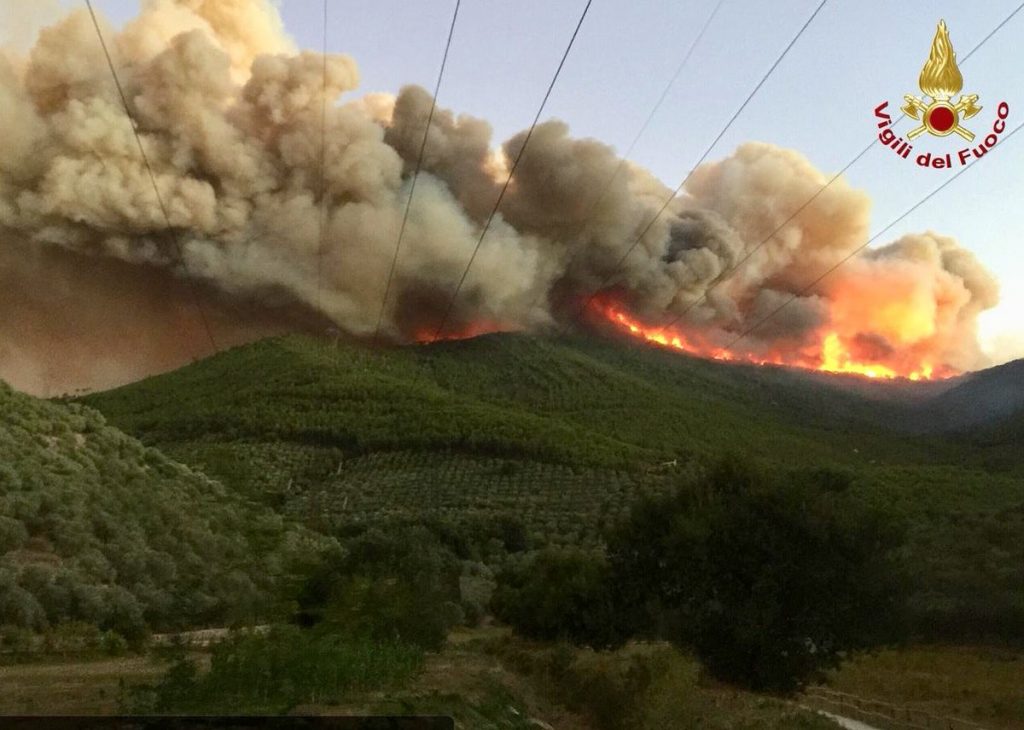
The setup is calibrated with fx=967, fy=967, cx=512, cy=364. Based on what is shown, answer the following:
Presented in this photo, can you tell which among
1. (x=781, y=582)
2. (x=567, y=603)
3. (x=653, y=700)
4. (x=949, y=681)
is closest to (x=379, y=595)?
Answer: (x=653, y=700)

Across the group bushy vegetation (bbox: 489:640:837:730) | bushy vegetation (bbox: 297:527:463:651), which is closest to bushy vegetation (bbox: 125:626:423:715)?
bushy vegetation (bbox: 297:527:463:651)

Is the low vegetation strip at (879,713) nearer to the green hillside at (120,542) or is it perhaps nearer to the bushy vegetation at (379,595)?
the bushy vegetation at (379,595)

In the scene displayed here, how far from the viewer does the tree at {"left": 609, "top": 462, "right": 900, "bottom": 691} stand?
2481cm

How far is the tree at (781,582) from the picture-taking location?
977 inches

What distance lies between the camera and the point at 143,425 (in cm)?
6419

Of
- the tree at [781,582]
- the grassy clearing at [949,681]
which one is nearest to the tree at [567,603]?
the tree at [781,582]

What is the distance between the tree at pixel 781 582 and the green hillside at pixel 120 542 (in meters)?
12.8

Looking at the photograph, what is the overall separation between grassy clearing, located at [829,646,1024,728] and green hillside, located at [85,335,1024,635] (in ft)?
6.79

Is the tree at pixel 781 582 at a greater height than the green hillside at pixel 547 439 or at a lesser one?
lesser

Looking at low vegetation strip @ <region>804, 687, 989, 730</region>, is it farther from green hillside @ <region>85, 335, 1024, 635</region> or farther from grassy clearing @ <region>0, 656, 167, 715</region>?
grassy clearing @ <region>0, 656, 167, 715</region>

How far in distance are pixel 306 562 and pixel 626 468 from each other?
188 feet

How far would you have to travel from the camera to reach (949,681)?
30.2 metres

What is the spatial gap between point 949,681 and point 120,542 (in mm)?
24802

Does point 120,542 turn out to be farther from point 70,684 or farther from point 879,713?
point 879,713
